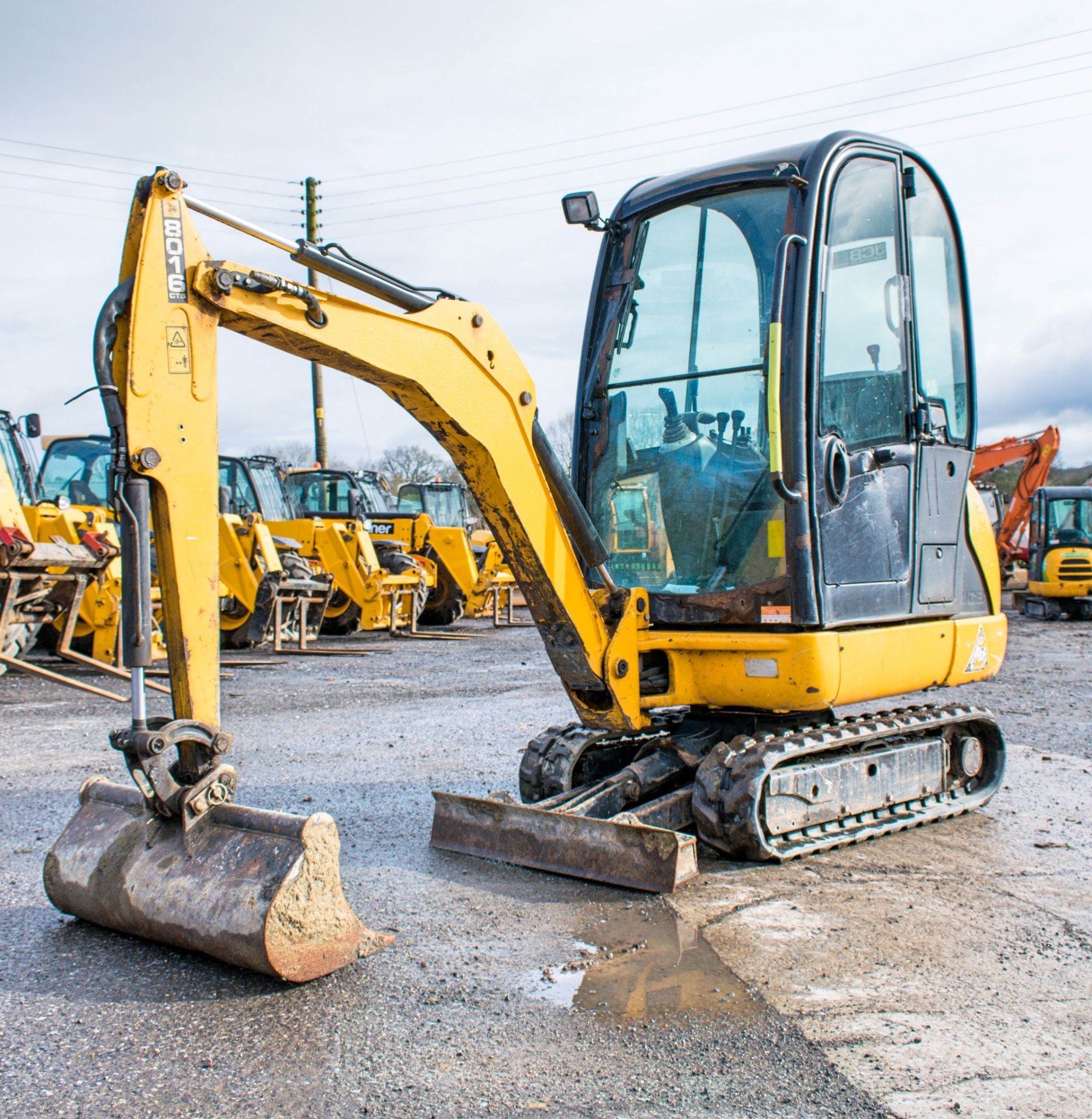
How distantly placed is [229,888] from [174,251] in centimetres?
191

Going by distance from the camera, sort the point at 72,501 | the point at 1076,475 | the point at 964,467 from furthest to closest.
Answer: the point at 1076,475 < the point at 72,501 < the point at 964,467

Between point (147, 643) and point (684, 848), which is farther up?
point (147, 643)

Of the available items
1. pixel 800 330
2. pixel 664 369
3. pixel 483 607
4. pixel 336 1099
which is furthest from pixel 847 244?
pixel 483 607

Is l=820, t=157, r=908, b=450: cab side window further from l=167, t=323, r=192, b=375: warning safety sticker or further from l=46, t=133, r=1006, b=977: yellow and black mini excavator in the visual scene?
l=167, t=323, r=192, b=375: warning safety sticker

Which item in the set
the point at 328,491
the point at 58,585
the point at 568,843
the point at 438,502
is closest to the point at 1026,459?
the point at 438,502

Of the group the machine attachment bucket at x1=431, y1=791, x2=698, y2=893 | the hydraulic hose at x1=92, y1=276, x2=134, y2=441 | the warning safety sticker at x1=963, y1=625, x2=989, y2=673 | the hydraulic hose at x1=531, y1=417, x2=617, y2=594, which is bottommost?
the machine attachment bucket at x1=431, y1=791, x2=698, y2=893

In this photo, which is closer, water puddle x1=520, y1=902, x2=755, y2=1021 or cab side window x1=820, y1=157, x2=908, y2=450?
water puddle x1=520, y1=902, x2=755, y2=1021

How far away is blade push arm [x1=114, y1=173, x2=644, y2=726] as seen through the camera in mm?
3277

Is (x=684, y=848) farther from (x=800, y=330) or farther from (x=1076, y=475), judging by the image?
(x=1076, y=475)

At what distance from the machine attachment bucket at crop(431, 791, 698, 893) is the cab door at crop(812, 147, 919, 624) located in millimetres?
1163

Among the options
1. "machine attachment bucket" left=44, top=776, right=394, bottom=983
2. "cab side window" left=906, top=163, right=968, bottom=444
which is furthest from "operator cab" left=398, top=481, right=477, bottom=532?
"machine attachment bucket" left=44, top=776, right=394, bottom=983

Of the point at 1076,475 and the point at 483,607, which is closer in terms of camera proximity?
the point at 483,607

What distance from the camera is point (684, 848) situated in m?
Answer: 4.04

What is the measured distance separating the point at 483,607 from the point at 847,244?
582 inches
